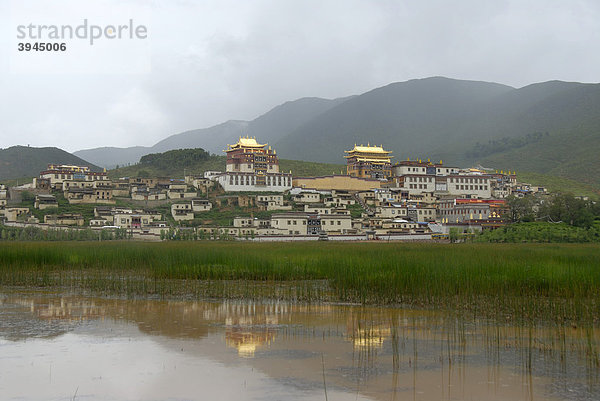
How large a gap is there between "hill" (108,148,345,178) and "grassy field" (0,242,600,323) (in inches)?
3453

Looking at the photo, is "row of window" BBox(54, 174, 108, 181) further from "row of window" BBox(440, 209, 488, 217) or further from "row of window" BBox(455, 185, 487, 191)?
"row of window" BBox(455, 185, 487, 191)

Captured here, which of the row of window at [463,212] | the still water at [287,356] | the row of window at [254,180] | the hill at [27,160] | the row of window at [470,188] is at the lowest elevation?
the still water at [287,356]

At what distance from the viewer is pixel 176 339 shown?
11.3 m

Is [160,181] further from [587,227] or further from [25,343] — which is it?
[25,343]

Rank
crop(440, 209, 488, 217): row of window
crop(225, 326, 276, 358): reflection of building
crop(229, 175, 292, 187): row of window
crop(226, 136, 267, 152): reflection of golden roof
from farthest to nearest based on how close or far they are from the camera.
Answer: crop(226, 136, 267, 152): reflection of golden roof < crop(229, 175, 292, 187): row of window < crop(440, 209, 488, 217): row of window < crop(225, 326, 276, 358): reflection of building

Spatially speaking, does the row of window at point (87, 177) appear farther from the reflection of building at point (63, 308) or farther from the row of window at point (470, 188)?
the reflection of building at point (63, 308)

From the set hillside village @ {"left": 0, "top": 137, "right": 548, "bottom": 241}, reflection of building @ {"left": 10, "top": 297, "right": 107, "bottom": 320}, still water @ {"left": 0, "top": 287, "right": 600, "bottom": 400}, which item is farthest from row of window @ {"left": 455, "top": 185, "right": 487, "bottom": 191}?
reflection of building @ {"left": 10, "top": 297, "right": 107, "bottom": 320}

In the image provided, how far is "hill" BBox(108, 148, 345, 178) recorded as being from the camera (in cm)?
11181

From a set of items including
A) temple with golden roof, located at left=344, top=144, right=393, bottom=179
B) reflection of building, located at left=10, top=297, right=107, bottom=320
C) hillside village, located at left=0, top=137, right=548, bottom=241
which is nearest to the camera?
reflection of building, located at left=10, top=297, right=107, bottom=320

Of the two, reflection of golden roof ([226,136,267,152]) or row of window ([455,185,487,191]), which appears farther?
reflection of golden roof ([226,136,267,152])

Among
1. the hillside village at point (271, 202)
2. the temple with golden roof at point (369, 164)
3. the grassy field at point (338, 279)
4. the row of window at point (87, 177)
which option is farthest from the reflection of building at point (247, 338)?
the temple with golden roof at point (369, 164)

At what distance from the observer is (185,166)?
381ft

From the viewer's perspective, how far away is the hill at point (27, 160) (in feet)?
477

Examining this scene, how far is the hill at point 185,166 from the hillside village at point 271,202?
15207 mm
